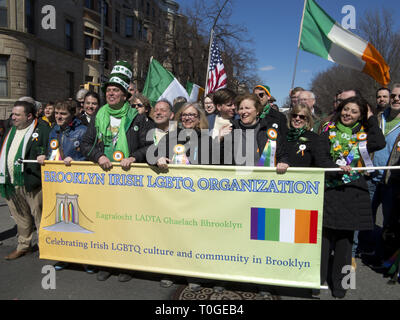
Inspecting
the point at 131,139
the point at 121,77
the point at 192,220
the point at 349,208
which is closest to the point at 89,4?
the point at 121,77

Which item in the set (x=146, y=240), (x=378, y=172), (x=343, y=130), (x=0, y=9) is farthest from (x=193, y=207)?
(x=0, y=9)

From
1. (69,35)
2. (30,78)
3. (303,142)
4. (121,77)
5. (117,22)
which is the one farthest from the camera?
(117,22)

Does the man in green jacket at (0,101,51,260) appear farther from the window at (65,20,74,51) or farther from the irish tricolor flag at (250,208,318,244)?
the window at (65,20,74,51)

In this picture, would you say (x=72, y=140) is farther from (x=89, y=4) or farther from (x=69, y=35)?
(x=89, y=4)

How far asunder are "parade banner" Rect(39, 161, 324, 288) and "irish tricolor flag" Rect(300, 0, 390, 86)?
2966 mm

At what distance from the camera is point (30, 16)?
805 inches

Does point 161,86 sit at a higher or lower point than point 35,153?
higher

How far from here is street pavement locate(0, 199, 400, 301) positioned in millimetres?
3199

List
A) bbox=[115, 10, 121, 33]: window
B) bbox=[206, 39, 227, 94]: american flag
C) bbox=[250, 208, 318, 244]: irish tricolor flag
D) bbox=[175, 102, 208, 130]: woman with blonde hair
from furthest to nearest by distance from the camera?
bbox=[115, 10, 121, 33]: window → bbox=[206, 39, 227, 94]: american flag → bbox=[175, 102, 208, 130]: woman with blonde hair → bbox=[250, 208, 318, 244]: irish tricolor flag

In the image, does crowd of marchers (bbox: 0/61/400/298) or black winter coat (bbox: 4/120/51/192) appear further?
black winter coat (bbox: 4/120/51/192)

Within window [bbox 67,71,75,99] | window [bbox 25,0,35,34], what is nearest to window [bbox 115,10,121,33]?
window [bbox 67,71,75,99]

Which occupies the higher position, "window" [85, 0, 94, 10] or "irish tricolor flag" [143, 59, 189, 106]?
"window" [85, 0, 94, 10]

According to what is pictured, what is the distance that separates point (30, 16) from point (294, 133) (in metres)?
22.4

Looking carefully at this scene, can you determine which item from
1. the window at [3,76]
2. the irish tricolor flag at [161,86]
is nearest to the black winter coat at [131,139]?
the irish tricolor flag at [161,86]
